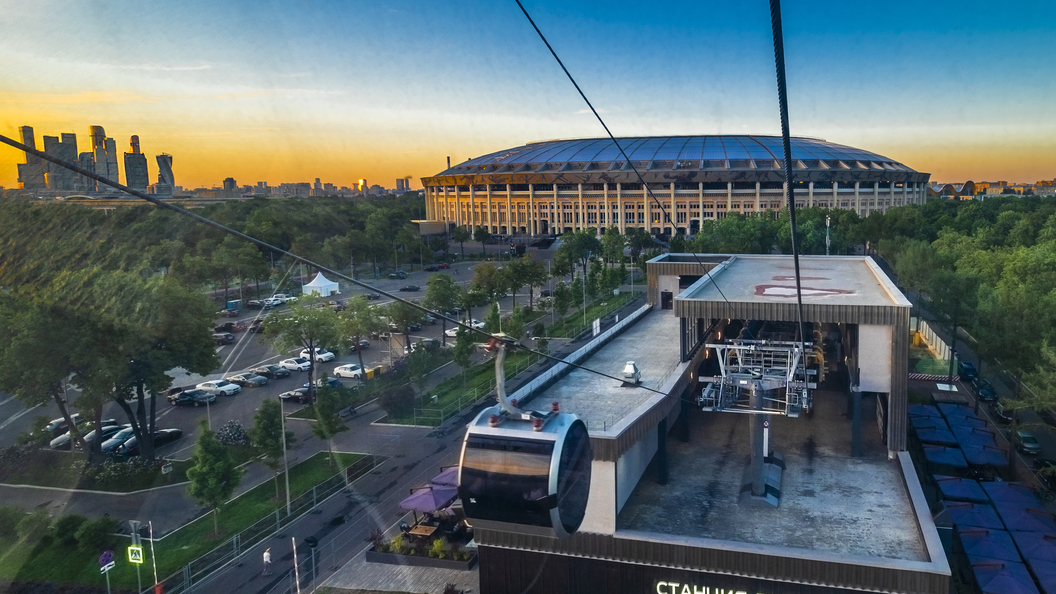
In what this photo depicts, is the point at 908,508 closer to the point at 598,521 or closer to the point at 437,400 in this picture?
the point at 598,521

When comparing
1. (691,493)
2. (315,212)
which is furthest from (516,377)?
(691,493)

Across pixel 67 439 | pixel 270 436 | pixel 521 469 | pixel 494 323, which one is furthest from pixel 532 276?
pixel 521 469

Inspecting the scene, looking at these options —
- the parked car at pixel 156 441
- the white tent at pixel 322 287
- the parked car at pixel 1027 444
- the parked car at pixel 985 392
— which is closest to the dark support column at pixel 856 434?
the parked car at pixel 1027 444

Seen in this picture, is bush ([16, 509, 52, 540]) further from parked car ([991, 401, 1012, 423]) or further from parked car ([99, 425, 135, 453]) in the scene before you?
parked car ([991, 401, 1012, 423])

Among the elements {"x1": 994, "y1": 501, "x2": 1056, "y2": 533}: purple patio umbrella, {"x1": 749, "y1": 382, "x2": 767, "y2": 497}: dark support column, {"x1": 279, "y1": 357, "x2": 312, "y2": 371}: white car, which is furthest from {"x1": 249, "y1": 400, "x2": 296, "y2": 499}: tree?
{"x1": 994, "y1": 501, "x2": 1056, "y2": 533}: purple patio umbrella

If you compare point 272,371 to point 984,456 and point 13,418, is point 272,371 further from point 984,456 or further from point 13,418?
point 984,456

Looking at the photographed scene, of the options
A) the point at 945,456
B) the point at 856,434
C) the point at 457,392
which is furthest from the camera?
the point at 457,392

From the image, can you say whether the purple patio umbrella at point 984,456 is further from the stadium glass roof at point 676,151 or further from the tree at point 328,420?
the stadium glass roof at point 676,151
